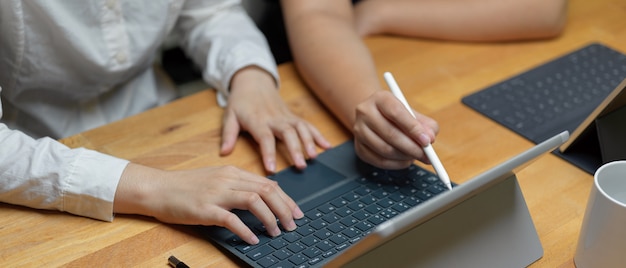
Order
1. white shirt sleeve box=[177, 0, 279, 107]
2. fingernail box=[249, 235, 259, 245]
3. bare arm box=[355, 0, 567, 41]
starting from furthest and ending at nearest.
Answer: bare arm box=[355, 0, 567, 41], white shirt sleeve box=[177, 0, 279, 107], fingernail box=[249, 235, 259, 245]

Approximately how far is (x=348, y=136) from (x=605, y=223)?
40 cm

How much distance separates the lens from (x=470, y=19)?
4.03 feet

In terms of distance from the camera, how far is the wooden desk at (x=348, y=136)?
79 centimetres

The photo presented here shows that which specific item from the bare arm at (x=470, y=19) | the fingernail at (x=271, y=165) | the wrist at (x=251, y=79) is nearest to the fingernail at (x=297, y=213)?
the fingernail at (x=271, y=165)

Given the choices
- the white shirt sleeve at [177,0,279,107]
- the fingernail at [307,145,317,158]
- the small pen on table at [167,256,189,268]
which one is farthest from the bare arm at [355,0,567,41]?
the small pen on table at [167,256,189,268]

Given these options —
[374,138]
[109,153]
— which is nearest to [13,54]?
[109,153]

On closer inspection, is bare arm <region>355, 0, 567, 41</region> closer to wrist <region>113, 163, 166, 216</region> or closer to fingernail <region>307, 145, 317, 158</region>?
fingernail <region>307, 145, 317, 158</region>

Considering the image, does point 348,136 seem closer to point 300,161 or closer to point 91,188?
point 300,161

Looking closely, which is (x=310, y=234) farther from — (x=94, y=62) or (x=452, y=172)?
(x=94, y=62)

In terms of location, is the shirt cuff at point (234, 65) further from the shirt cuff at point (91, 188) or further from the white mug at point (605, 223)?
the white mug at point (605, 223)

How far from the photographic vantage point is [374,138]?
905mm

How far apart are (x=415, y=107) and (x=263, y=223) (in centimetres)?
36

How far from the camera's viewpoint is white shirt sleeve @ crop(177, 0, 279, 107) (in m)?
1.11

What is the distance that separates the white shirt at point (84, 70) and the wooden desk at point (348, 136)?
41 millimetres
